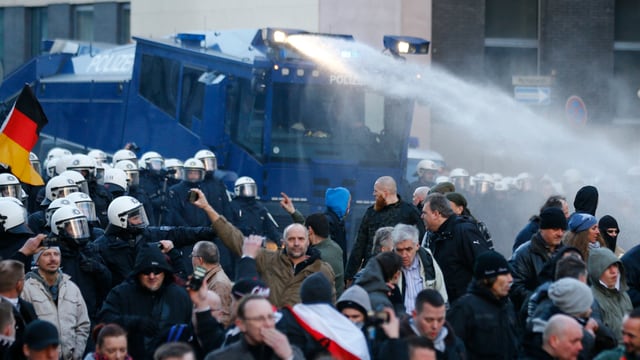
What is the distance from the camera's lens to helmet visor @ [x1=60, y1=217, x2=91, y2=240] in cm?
1095

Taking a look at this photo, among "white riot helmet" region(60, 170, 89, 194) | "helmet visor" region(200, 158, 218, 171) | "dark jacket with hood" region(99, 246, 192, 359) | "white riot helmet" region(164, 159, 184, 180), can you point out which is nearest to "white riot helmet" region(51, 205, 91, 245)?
"dark jacket with hood" region(99, 246, 192, 359)

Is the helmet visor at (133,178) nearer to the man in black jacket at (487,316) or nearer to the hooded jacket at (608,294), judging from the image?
the hooded jacket at (608,294)

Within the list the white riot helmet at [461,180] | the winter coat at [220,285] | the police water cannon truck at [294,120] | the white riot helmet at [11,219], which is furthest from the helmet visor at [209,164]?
the winter coat at [220,285]

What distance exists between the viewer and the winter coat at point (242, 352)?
7.21 metres

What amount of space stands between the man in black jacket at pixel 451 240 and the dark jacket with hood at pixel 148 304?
266cm

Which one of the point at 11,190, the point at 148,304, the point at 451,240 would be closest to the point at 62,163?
the point at 11,190

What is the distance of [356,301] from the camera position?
320 inches

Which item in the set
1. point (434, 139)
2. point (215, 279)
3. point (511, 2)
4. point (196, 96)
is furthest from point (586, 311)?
point (511, 2)

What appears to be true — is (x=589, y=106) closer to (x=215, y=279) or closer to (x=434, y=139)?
(x=434, y=139)

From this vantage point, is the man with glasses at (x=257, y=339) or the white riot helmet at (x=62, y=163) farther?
the white riot helmet at (x=62, y=163)

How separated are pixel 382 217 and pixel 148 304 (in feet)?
12.3

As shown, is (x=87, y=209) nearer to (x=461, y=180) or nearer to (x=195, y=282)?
(x=195, y=282)

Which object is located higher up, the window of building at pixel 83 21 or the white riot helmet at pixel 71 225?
the window of building at pixel 83 21

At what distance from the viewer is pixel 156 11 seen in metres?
37.9
